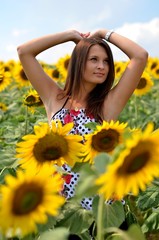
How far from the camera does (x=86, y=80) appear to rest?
6.78ft

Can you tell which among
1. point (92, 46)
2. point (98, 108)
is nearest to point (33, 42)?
point (92, 46)

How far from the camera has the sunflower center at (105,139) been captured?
138 cm

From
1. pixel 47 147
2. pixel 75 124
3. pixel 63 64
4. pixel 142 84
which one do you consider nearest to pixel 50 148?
pixel 47 147

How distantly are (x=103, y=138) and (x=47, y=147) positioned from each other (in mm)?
197

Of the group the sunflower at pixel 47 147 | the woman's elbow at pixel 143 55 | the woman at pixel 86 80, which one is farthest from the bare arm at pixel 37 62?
the sunflower at pixel 47 147

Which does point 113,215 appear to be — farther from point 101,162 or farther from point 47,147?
point 101,162

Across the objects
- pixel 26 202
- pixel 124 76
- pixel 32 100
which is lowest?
pixel 32 100

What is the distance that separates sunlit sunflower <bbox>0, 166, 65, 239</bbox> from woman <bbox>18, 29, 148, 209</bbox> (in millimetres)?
1061

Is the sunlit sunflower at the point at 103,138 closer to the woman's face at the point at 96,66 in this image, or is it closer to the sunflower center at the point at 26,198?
the sunflower center at the point at 26,198

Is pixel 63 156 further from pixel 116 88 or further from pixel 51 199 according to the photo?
pixel 116 88

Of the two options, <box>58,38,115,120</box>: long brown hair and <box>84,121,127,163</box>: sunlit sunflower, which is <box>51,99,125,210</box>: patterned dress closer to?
<box>58,38,115,120</box>: long brown hair

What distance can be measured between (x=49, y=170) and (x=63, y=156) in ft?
1.21

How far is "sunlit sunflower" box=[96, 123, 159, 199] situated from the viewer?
0.84 m

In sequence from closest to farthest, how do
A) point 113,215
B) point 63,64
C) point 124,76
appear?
point 113,215 < point 124,76 < point 63,64
